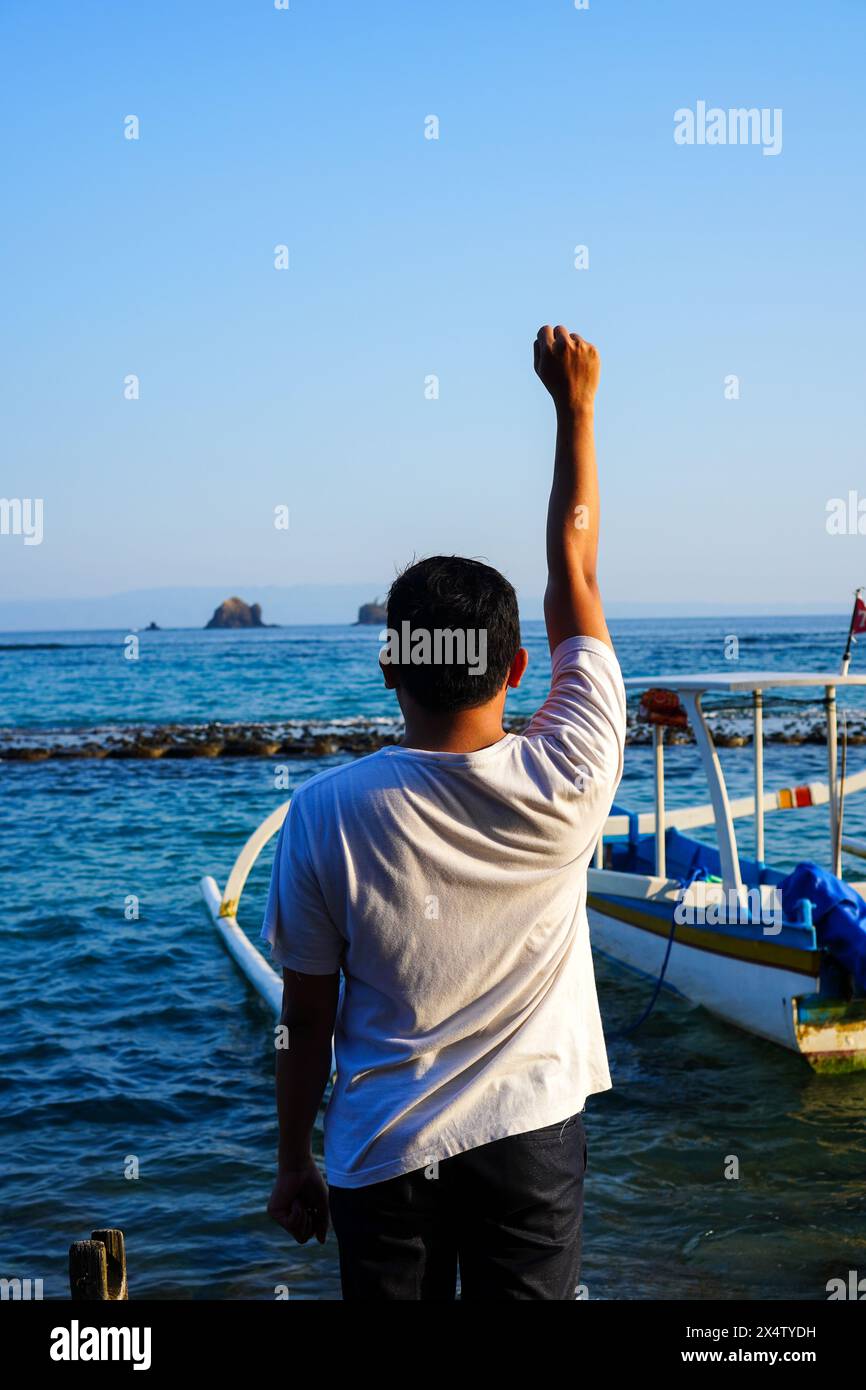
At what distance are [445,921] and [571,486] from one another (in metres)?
0.86

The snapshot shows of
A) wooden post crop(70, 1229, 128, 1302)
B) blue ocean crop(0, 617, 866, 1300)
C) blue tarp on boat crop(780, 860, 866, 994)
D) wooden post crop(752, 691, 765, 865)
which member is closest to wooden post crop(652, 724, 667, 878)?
wooden post crop(752, 691, 765, 865)

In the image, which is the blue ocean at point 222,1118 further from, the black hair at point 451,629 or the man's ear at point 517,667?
the black hair at point 451,629

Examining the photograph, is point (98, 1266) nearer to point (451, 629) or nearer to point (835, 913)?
point (451, 629)

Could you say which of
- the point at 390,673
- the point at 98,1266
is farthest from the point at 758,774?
the point at 390,673

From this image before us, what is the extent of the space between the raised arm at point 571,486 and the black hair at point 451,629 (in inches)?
7.3

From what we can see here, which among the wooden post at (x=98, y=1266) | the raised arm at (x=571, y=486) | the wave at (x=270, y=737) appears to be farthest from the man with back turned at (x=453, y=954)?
the wave at (x=270, y=737)

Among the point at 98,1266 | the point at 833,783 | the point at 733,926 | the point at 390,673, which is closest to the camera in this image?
the point at 390,673

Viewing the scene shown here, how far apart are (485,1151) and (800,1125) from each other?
5886 mm

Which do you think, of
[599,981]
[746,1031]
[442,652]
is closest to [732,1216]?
[746,1031]

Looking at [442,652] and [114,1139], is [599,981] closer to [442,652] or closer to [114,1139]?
[114,1139]

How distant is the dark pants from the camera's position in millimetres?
2088

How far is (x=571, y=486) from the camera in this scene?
235cm

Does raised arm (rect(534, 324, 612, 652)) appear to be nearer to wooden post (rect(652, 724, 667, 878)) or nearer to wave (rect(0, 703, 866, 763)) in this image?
wooden post (rect(652, 724, 667, 878))

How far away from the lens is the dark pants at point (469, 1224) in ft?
6.85
